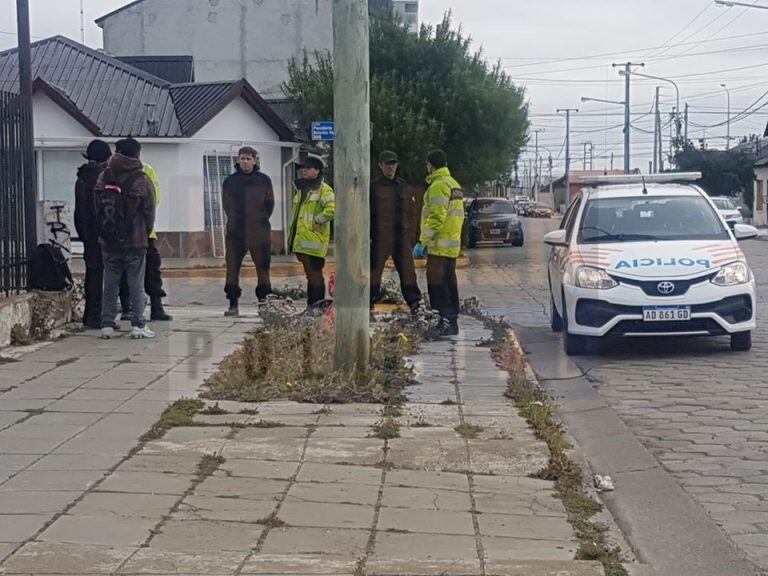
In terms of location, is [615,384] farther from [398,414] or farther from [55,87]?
[55,87]

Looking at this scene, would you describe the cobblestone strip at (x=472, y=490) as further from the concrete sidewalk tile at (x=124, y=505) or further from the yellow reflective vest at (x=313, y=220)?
the yellow reflective vest at (x=313, y=220)

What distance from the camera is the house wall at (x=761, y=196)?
190ft

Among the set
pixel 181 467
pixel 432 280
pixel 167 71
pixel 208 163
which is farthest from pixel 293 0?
pixel 181 467

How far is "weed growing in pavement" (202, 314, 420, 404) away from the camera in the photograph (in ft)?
26.1

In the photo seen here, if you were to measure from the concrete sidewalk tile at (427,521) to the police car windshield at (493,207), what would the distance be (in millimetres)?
30295

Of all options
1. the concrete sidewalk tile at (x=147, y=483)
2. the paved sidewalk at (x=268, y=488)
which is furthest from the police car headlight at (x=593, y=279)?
the concrete sidewalk tile at (x=147, y=483)

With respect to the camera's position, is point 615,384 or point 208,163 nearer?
point 615,384

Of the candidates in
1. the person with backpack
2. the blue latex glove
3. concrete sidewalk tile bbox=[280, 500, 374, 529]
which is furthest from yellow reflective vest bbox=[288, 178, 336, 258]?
concrete sidewalk tile bbox=[280, 500, 374, 529]

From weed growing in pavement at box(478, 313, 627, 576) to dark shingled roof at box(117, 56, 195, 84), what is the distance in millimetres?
24142

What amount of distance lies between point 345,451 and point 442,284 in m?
4.57

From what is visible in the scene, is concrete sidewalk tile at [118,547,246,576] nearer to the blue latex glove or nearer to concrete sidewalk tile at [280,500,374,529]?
concrete sidewalk tile at [280,500,374,529]

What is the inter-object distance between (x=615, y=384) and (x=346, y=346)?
8.20 ft

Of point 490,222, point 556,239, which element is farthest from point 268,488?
point 490,222

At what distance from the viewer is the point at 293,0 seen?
36656mm
